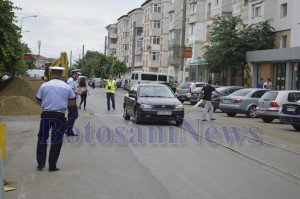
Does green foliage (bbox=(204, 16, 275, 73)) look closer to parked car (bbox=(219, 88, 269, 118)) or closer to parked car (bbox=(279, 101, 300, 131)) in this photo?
parked car (bbox=(219, 88, 269, 118))

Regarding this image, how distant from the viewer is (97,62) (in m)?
100

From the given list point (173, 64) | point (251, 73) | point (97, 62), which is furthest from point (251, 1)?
point (97, 62)

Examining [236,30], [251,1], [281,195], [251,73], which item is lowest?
[281,195]

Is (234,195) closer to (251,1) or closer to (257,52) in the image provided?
(257,52)

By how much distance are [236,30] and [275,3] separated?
4.01m

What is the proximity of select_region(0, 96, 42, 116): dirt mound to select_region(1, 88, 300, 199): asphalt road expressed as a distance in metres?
4.56

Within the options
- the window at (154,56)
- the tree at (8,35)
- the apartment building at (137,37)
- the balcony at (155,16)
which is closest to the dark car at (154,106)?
the tree at (8,35)

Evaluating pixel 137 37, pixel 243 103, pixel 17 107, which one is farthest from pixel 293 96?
pixel 137 37

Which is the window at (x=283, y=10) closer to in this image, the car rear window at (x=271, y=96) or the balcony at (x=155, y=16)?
the car rear window at (x=271, y=96)

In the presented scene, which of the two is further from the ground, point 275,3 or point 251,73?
point 275,3

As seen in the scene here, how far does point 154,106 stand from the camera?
1794cm

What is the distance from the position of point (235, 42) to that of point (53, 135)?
34855mm

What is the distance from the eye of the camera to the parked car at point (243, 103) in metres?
24.9

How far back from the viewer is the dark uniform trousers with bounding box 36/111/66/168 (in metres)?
9.13
